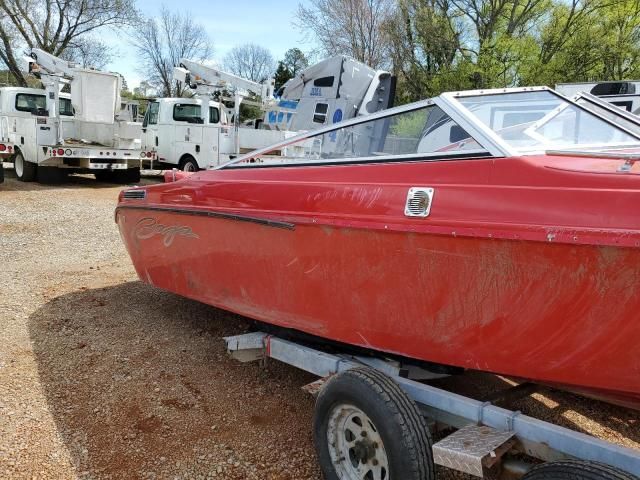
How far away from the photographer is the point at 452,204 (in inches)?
89.5

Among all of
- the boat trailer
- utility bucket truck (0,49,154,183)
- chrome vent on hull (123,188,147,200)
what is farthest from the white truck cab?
the boat trailer

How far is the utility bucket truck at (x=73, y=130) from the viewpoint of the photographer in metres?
11.5

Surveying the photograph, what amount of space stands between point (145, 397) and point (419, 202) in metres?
2.10

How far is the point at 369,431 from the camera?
2402mm

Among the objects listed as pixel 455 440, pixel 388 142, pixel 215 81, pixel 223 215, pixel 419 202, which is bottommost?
pixel 455 440

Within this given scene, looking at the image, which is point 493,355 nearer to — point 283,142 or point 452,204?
point 452,204

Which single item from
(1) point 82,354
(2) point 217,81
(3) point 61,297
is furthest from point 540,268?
Answer: (2) point 217,81

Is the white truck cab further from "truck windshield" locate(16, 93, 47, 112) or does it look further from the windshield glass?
the windshield glass

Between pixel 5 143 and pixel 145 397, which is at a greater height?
pixel 5 143

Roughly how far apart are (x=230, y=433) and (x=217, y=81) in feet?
38.3

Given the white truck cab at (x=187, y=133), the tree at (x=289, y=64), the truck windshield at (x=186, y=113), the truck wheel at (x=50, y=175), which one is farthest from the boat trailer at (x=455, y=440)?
the tree at (x=289, y=64)

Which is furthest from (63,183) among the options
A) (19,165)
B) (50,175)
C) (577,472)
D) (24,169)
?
(577,472)

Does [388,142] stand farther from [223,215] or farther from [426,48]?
[426,48]

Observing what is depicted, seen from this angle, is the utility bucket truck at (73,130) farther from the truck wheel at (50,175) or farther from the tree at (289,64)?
the tree at (289,64)
